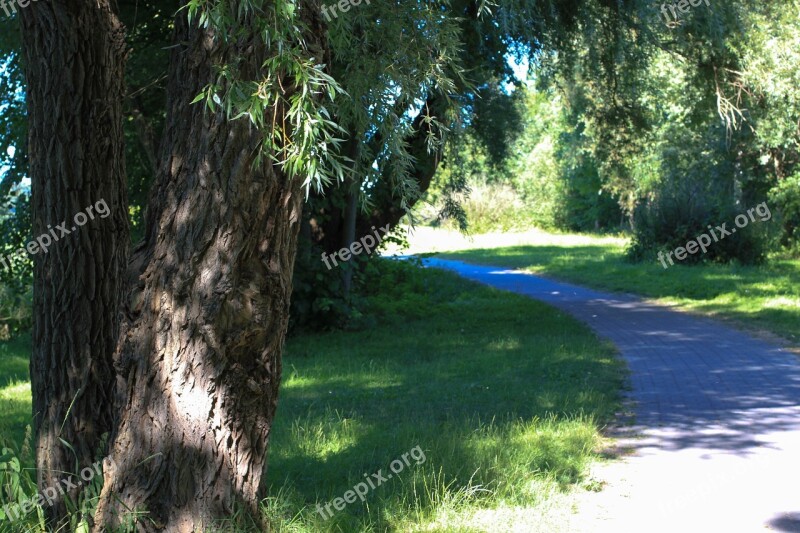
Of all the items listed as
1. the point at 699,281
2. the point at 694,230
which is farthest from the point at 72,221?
the point at 694,230

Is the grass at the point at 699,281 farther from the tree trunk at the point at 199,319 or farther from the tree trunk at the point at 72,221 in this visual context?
the tree trunk at the point at 72,221

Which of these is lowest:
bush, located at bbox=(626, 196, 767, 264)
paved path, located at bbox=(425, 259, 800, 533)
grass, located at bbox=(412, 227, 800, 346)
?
paved path, located at bbox=(425, 259, 800, 533)

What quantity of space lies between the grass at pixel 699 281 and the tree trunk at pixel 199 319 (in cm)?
997

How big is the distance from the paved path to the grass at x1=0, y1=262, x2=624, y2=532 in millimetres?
337

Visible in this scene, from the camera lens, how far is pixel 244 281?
4.85 m

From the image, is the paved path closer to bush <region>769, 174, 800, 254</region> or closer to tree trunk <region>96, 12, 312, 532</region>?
tree trunk <region>96, 12, 312, 532</region>

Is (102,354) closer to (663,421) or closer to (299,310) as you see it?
(663,421)

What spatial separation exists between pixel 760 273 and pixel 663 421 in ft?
47.1

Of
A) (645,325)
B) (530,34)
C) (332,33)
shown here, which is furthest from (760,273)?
(332,33)

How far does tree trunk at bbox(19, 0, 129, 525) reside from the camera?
5.67m

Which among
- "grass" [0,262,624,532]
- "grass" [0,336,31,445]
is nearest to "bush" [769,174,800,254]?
"grass" [0,262,624,532]

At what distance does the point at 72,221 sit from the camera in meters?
5.75

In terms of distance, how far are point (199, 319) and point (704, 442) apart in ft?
15.1

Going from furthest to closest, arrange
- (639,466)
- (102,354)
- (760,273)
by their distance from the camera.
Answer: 1. (760,273)
2. (639,466)
3. (102,354)
